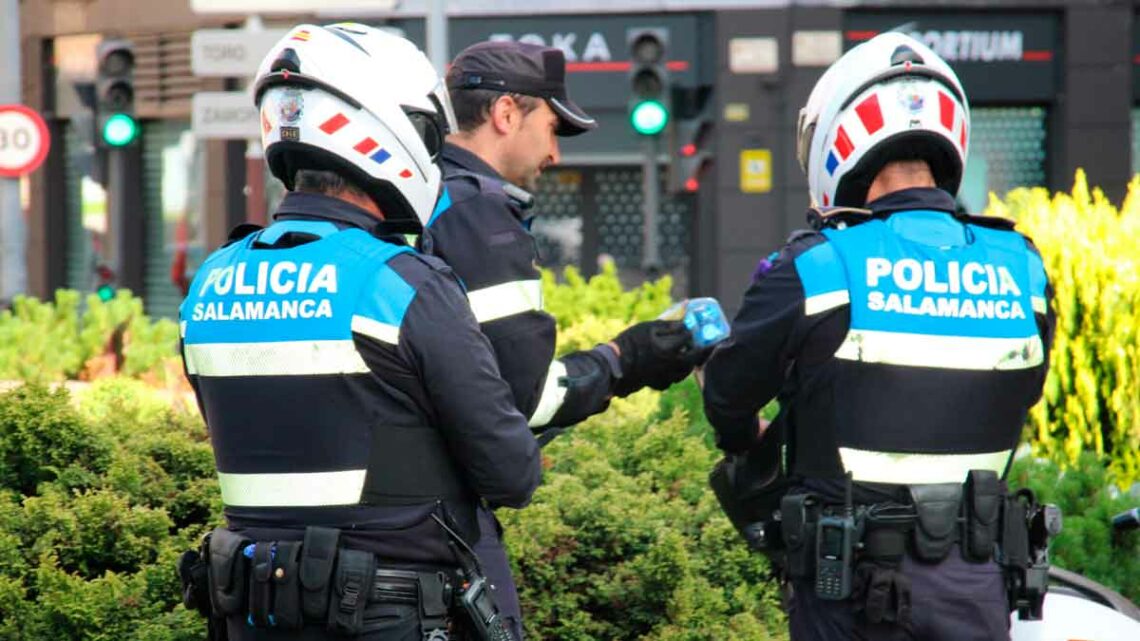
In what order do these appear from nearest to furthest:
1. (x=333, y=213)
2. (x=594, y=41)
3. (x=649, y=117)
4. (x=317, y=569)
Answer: (x=317, y=569) < (x=333, y=213) < (x=649, y=117) < (x=594, y=41)

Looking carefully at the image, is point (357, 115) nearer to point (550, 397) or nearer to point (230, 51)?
point (550, 397)

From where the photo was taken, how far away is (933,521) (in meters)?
3.52

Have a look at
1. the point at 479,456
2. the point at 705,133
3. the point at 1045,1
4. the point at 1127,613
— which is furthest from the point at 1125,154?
the point at 479,456

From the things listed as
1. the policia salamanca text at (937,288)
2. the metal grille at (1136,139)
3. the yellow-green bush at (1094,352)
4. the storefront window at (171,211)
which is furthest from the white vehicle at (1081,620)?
the storefront window at (171,211)

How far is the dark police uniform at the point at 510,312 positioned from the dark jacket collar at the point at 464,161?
2.9 inches

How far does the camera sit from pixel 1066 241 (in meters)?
7.93

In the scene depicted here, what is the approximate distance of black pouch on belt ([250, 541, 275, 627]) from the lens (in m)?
3.23

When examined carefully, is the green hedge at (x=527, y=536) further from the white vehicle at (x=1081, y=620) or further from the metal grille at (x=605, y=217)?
the metal grille at (x=605, y=217)

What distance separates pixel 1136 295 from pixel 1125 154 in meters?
11.9

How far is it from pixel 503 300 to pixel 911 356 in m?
0.86

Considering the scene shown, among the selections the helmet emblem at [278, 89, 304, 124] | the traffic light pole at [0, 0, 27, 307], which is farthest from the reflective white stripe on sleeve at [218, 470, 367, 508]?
the traffic light pole at [0, 0, 27, 307]

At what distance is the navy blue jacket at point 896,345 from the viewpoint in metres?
3.57

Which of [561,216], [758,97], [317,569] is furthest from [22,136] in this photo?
[317,569]

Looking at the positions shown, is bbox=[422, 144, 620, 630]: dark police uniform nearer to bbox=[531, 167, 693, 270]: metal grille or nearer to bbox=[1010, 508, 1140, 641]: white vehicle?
bbox=[1010, 508, 1140, 641]: white vehicle
